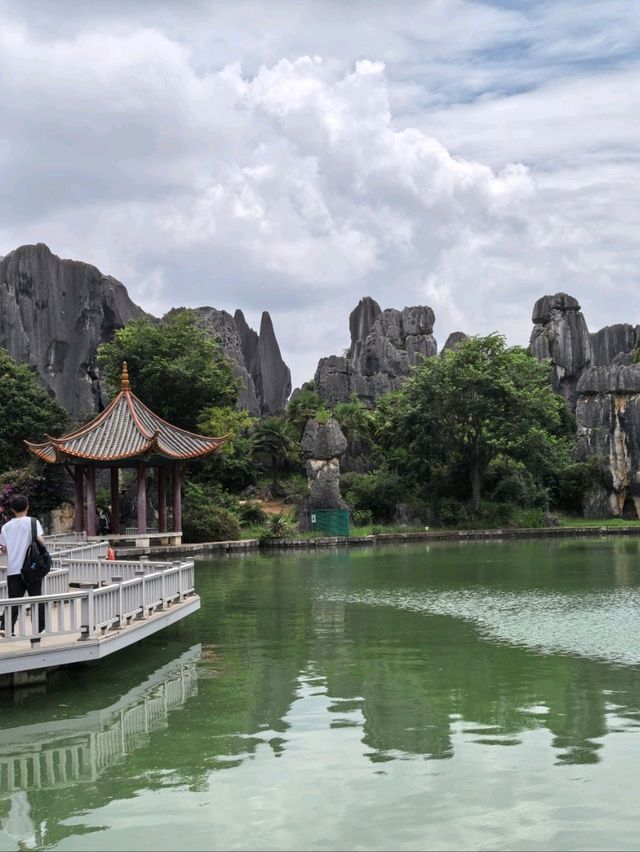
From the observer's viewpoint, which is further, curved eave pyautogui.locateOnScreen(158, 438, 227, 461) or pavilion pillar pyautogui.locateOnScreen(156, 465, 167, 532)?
pavilion pillar pyautogui.locateOnScreen(156, 465, 167, 532)

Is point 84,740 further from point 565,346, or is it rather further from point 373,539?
point 565,346

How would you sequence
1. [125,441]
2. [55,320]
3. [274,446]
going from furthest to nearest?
[55,320], [274,446], [125,441]

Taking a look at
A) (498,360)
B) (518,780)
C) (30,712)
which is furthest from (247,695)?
(498,360)

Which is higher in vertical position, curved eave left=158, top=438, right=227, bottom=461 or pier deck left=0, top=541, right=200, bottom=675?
curved eave left=158, top=438, right=227, bottom=461

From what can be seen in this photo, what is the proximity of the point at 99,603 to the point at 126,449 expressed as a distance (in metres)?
17.1

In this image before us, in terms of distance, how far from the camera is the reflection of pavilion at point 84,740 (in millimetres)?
6797

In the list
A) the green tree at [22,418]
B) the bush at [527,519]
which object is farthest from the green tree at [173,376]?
the bush at [527,519]

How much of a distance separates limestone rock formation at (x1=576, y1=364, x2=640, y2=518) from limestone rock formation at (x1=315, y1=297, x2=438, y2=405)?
14.8 m

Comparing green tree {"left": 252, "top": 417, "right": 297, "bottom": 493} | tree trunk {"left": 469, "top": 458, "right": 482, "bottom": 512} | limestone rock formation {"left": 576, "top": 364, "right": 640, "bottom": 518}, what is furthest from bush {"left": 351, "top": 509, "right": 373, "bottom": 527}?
limestone rock formation {"left": 576, "top": 364, "right": 640, "bottom": 518}

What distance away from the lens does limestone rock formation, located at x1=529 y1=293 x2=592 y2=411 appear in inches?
2237

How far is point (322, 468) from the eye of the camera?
113 feet

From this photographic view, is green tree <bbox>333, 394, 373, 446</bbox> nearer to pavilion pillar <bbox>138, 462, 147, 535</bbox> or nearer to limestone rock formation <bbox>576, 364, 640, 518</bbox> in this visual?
limestone rock formation <bbox>576, 364, 640, 518</bbox>

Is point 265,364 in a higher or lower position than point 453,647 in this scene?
higher

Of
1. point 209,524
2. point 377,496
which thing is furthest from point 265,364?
point 209,524
